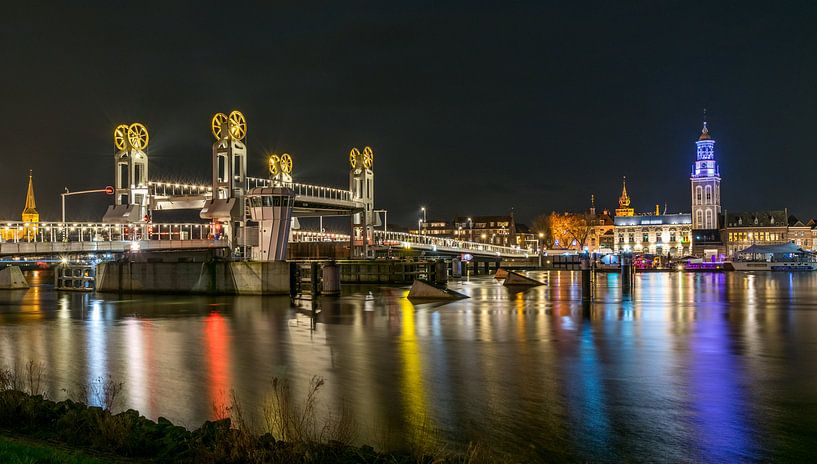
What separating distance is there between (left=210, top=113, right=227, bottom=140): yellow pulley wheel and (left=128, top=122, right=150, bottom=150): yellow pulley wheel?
8.33m

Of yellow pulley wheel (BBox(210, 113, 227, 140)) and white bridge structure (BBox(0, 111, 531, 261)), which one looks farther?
yellow pulley wheel (BBox(210, 113, 227, 140))

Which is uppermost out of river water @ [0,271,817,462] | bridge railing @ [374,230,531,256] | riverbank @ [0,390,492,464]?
bridge railing @ [374,230,531,256]

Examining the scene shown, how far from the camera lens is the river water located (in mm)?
12734

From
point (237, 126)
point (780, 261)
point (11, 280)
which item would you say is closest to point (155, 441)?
point (237, 126)

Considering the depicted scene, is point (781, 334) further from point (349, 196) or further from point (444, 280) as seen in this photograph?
point (349, 196)

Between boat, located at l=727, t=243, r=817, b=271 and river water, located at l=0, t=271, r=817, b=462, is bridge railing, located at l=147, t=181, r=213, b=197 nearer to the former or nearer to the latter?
river water, located at l=0, t=271, r=817, b=462

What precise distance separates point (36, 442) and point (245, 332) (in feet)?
63.6

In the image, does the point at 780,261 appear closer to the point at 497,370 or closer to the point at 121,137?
the point at 121,137

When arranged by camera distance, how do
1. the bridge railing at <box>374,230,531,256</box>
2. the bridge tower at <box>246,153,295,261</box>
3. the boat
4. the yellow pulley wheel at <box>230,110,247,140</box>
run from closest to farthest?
the bridge tower at <box>246,153,295,261</box> < the yellow pulley wheel at <box>230,110,247,140</box> < the boat < the bridge railing at <box>374,230,531,256</box>

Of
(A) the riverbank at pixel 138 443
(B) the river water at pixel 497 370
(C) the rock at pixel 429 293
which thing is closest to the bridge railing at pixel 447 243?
(C) the rock at pixel 429 293

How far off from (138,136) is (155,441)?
69.9 meters

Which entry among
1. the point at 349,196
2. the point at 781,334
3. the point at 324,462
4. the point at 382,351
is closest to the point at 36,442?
the point at 324,462

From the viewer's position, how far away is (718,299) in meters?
48.0

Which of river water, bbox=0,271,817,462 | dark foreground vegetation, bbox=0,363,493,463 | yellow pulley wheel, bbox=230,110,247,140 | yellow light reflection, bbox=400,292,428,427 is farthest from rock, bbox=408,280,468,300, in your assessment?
dark foreground vegetation, bbox=0,363,493,463
